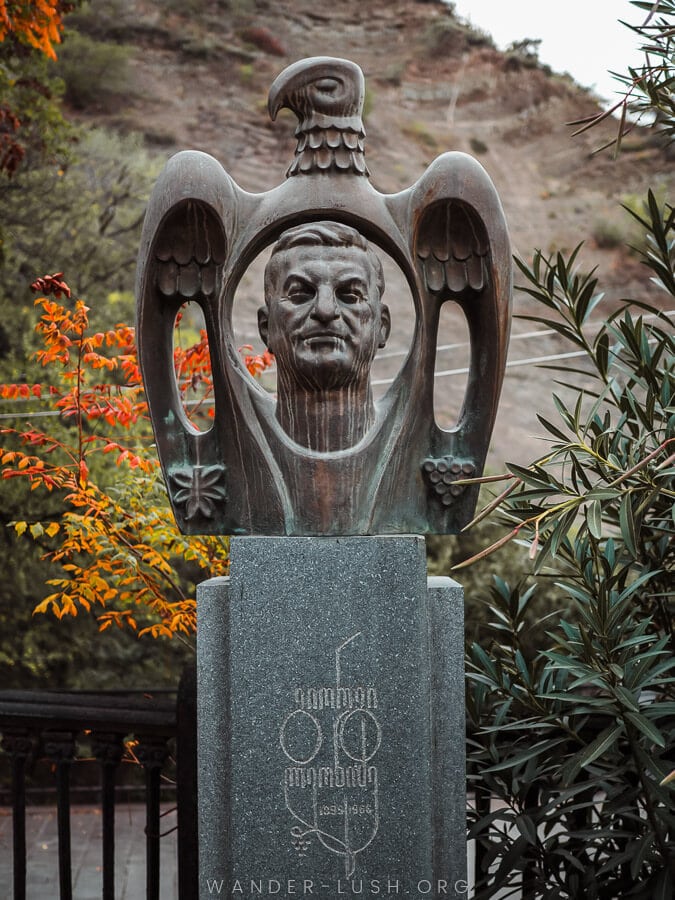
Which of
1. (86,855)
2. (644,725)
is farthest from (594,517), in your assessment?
(86,855)

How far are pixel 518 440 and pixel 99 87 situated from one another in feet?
23.2

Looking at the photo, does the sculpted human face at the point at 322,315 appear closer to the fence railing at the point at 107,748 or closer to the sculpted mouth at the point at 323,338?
the sculpted mouth at the point at 323,338

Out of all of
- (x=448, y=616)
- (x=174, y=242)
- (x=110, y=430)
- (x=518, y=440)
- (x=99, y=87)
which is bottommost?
(x=448, y=616)

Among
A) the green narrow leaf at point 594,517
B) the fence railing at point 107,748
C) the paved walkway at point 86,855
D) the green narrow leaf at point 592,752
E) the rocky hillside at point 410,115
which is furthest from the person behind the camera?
the rocky hillside at point 410,115

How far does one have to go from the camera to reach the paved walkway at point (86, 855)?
589cm

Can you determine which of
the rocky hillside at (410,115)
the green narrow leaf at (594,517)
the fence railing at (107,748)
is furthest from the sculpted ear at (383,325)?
the rocky hillside at (410,115)

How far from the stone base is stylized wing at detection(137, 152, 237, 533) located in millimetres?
286

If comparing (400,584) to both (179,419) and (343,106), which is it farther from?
(343,106)

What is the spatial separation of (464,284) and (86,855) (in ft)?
17.3

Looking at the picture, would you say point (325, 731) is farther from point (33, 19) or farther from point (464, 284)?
point (33, 19)

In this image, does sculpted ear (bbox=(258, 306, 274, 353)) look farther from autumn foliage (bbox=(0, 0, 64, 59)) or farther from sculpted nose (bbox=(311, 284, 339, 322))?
autumn foliage (bbox=(0, 0, 64, 59))

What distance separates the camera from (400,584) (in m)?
2.74

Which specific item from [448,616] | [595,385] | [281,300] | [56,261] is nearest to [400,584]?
[448,616]

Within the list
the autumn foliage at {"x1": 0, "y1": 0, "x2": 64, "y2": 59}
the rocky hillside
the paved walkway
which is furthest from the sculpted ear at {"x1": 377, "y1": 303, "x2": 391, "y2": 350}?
the rocky hillside
